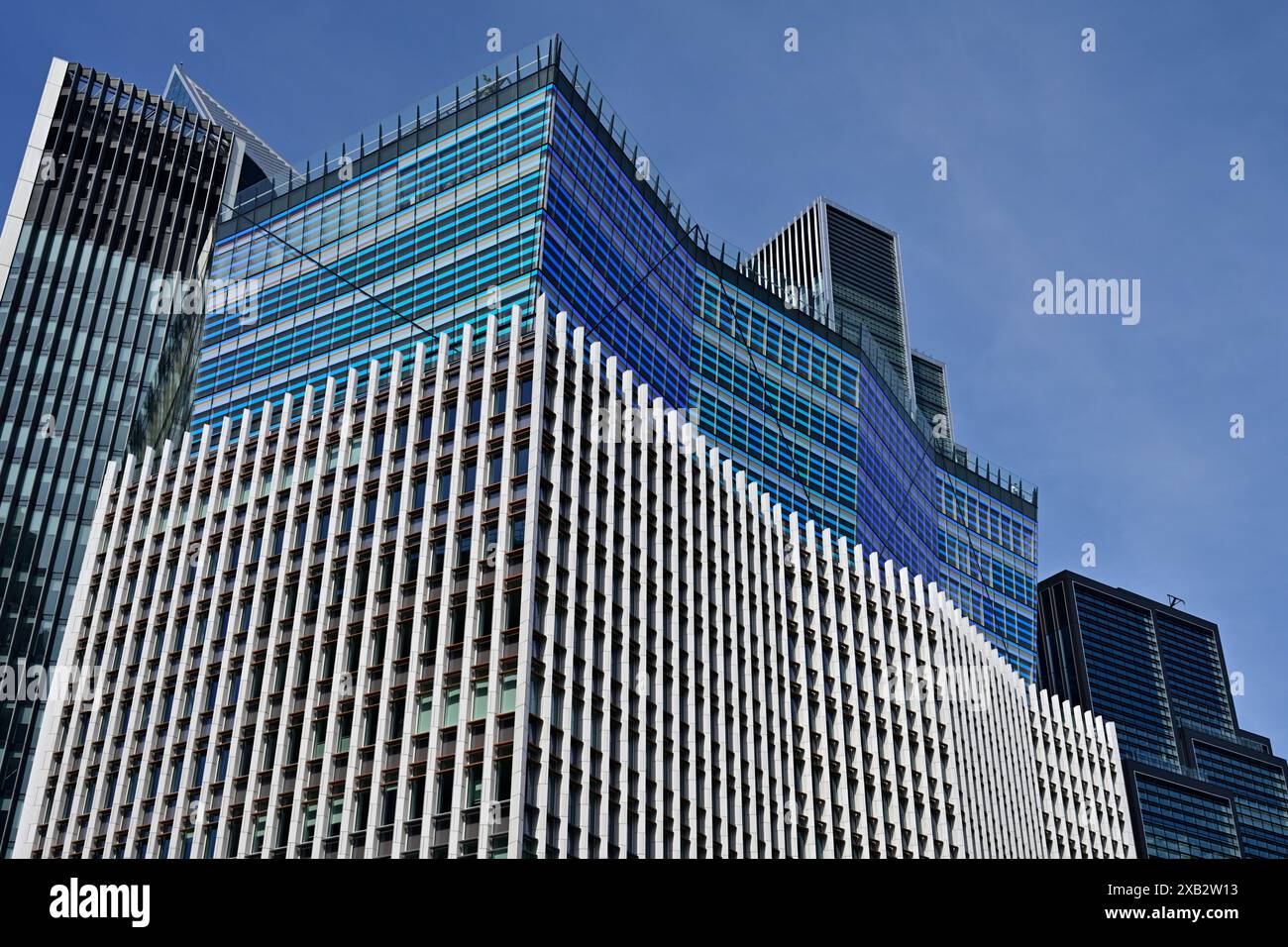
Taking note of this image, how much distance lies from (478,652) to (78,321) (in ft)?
340

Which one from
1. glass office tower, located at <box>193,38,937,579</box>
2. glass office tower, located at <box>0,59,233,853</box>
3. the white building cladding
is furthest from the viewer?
glass office tower, located at <box>0,59,233,853</box>

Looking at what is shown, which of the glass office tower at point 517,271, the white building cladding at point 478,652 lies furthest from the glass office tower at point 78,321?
the white building cladding at point 478,652

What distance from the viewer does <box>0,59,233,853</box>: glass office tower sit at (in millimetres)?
133000

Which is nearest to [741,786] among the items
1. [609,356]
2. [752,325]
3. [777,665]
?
[777,665]

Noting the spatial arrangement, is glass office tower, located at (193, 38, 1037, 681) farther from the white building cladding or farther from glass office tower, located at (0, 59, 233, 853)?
glass office tower, located at (0, 59, 233, 853)

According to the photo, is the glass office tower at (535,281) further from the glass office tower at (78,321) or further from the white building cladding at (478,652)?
the glass office tower at (78,321)

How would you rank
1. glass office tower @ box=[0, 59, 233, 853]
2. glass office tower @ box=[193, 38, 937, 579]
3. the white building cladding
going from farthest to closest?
glass office tower @ box=[0, 59, 233, 853], glass office tower @ box=[193, 38, 937, 579], the white building cladding

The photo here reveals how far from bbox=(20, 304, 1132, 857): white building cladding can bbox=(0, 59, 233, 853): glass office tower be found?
29.2 metres

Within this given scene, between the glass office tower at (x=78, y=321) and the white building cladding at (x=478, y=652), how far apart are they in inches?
1148

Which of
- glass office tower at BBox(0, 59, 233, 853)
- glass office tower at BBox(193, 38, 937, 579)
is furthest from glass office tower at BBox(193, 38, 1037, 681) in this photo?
glass office tower at BBox(0, 59, 233, 853)

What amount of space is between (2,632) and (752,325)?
255 feet

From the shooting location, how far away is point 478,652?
75.4m

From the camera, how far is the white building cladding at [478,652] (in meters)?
74.4
